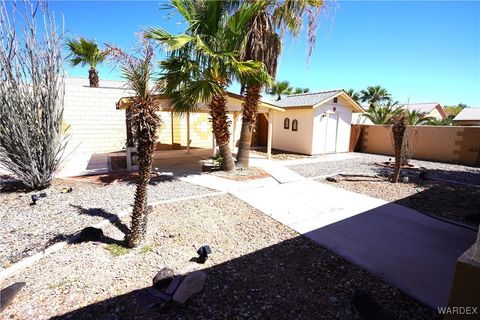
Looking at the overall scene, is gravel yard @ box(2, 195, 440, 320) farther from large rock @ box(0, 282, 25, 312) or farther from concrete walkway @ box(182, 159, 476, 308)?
concrete walkway @ box(182, 159, 476, 308)

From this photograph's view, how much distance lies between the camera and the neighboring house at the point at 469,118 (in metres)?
24.4

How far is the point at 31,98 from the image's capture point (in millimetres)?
6348

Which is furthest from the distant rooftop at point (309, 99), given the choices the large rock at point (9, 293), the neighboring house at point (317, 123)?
the large rock at point (9, 293)

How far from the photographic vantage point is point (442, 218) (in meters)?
5.41

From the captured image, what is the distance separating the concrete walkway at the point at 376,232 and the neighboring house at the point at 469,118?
25320 mm

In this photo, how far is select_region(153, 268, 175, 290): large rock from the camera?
10.4ft

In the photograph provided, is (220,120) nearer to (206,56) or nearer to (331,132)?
(206,56)

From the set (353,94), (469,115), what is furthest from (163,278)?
(469,115)

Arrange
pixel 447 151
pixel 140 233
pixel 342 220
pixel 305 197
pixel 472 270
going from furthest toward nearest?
pixel 447 151 < pixel 305 197 < pixel 342 220 < pixel 140 233 < pixel 472 270

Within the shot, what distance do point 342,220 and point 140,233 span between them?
3.87 m

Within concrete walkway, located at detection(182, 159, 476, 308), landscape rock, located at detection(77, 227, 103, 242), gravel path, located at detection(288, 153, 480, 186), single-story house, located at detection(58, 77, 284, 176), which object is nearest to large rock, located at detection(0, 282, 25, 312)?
landscape rock, located at detection(77, 227, 103, 242)

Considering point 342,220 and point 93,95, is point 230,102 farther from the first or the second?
point 93,95

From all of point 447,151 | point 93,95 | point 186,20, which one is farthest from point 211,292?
point 447,151

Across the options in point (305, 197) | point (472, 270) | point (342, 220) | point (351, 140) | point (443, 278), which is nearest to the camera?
point (472, 270)
